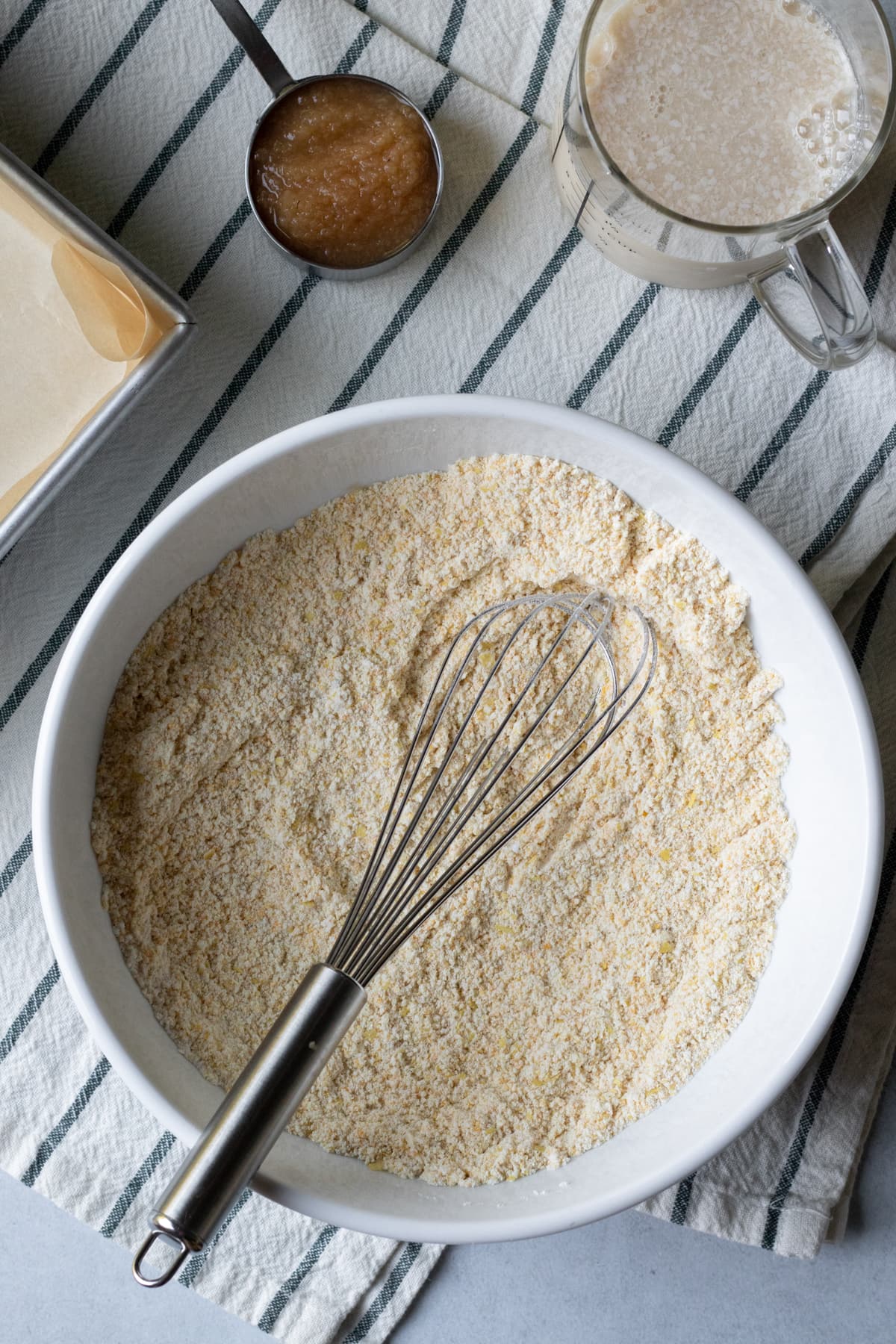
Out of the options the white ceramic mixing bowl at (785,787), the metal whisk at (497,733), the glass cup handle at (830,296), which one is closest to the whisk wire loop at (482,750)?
the metal whisk at (497,733)

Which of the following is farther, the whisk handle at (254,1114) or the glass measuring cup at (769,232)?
the glass measuring cup at (769,232)

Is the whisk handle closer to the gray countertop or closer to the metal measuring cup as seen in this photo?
the gray countertop

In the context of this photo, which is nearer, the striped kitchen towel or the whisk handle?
the whisk handle

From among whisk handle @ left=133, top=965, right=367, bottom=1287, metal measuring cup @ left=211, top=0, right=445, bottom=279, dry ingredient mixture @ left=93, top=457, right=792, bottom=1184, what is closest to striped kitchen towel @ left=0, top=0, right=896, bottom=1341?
metal measuring cup @ left=211, top=0, right=445, bottom=279

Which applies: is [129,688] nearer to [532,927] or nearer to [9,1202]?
[532,927]

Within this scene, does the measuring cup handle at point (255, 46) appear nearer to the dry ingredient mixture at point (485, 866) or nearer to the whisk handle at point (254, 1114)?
the dry ingredient mixture at point (485, 866)

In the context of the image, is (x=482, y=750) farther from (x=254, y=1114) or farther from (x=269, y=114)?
(x=269, y=114)
